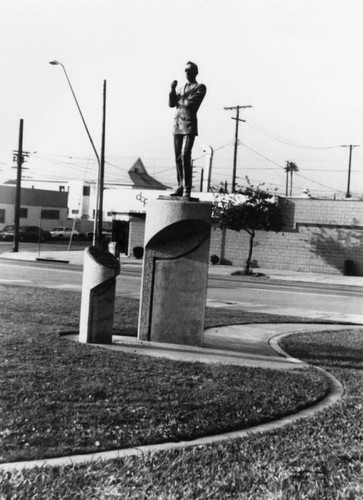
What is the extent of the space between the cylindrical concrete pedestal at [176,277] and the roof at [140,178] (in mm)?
70997

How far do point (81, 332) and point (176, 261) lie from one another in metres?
1.64

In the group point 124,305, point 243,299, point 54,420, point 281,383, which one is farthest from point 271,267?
point 54,420

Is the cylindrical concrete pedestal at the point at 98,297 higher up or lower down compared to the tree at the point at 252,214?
lower down

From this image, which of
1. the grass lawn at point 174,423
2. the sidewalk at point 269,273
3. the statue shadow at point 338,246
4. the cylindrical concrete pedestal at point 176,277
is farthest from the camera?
the statue shadow at point 338,246

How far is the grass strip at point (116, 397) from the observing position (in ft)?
16.8

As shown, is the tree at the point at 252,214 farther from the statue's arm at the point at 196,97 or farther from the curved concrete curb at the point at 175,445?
the curved concrete curb at the point at 175,445

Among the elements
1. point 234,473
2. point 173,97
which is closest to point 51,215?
point 173,97

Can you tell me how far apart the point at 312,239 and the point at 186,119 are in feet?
73.8

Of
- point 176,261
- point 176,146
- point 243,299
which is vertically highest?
point 176,146

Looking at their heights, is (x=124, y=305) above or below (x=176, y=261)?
below

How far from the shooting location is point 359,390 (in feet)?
23.4

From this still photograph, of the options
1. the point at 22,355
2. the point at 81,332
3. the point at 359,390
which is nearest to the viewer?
the point at 359,390

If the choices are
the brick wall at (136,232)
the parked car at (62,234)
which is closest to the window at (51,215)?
the parked car at (62,234)

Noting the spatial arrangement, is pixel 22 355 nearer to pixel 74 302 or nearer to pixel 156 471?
pixel 156 471
